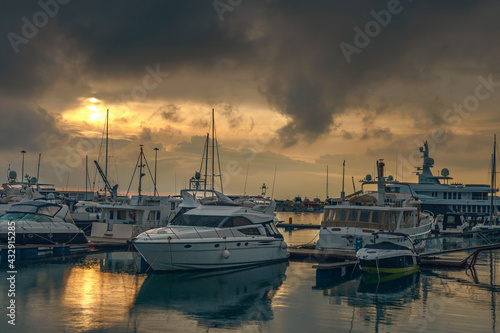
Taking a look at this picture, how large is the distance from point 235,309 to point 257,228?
10101 mm

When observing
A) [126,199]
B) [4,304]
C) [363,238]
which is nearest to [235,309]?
[4,304]

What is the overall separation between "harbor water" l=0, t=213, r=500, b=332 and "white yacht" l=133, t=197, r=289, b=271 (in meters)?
0.69

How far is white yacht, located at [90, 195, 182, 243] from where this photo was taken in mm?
39000

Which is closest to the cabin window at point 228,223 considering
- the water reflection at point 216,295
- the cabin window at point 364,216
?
the water reflection at point 216,295

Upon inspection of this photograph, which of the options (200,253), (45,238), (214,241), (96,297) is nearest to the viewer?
(96,297)

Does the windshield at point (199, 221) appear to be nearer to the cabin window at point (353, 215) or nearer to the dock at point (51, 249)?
the cabin window at point (353, 215)

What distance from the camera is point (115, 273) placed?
87.3 feet

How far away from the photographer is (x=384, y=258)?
25359 mm

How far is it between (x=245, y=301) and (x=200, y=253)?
563cm

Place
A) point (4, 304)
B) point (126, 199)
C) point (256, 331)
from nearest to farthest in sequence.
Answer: point (256, 331) < point (4, 304) < point (126, 199)

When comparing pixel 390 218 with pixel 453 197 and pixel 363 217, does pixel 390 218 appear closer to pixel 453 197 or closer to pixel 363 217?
pixel 363 217

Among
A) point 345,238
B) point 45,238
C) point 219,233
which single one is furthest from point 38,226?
point 345,238

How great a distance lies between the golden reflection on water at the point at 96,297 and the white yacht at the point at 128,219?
10829mm

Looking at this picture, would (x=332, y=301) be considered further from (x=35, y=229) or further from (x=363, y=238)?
(x=35, y=229)
